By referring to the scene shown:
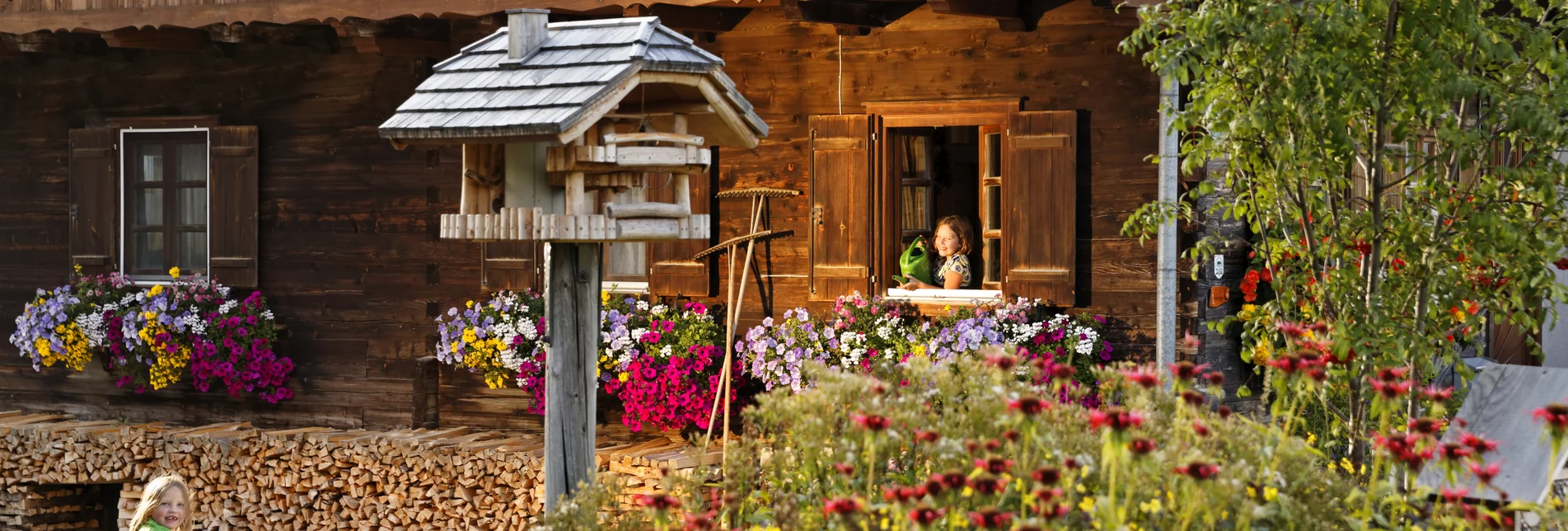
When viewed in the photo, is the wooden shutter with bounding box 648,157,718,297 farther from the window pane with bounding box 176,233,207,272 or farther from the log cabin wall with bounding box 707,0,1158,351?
the window pane with bounding box 176,233,207,272

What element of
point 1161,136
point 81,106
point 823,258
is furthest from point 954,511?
point 81,106

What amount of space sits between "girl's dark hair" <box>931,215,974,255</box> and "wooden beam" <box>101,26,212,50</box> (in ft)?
15.8

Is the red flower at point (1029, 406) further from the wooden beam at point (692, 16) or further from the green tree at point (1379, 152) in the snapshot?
the wooden beam at point (692, 16)

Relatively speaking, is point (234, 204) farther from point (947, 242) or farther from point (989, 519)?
point (989, 519)

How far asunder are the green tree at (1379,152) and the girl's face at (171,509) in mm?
4314

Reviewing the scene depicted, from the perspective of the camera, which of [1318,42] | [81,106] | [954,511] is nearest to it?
[954,511]

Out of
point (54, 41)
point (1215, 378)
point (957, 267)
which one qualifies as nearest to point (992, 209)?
point (957, 267)

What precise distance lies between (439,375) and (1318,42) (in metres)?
6.59

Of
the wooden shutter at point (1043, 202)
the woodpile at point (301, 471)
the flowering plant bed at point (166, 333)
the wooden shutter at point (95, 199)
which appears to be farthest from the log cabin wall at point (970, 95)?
the wooden shutter at point (95, 199)

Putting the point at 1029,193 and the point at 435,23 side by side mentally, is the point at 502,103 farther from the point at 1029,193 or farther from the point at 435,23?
the point at 435,23

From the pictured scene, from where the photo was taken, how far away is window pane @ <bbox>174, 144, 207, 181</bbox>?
36.0 ft

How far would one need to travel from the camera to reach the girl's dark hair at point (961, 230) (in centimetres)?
912

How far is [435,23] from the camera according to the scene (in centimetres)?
972

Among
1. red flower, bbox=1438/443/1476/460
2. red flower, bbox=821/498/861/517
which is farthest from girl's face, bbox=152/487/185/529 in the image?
red flower, bbox=1438/443/1476/460
